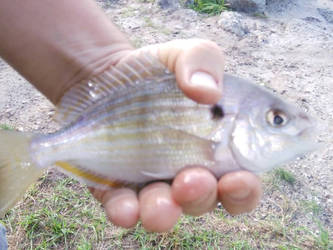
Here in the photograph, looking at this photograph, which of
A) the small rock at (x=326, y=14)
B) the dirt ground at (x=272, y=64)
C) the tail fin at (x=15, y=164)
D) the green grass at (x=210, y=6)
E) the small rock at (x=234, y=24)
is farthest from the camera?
Result: the small rock at (x=326, y=14)

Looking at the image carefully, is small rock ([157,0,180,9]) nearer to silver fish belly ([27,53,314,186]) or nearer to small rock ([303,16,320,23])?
small rock ([303,16,320,23])

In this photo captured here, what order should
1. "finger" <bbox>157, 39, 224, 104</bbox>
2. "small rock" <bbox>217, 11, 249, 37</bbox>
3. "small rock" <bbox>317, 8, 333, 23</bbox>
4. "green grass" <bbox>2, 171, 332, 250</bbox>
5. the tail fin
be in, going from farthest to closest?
1. "small rock" <bbox>317, 8, 333, 23</bbox>
2. "small rock" <bbox>217, 11, 249, 37</bbox>
3. "green grass" <bbox>2, 171, 332, 250</bbox>
4. the tail fin
5. "finger" <bbox>157, 39, 224, 104</bbox>

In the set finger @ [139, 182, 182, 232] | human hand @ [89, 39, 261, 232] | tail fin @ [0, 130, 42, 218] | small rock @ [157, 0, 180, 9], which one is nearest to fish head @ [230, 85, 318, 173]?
human hand @ [89, 39, 261, 232]

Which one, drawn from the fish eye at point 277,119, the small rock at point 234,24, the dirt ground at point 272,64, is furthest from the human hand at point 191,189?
the small rock at point 234,24

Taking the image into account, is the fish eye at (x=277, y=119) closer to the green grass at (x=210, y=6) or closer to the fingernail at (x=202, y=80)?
the fingernail at (x=202, y=80)

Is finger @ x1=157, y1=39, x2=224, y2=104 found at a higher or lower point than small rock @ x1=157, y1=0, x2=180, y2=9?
higher

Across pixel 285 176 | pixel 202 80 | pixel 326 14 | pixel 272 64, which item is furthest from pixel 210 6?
pixel 202 80
